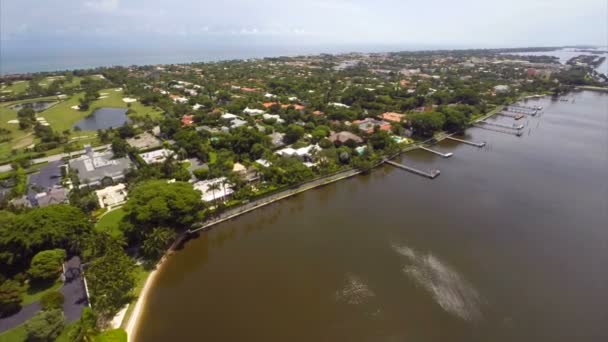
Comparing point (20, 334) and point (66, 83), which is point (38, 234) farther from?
point (66, 83)

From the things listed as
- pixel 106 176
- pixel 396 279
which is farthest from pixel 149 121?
pixel 396 279

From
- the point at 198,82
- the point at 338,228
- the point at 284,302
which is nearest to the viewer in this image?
the point at 284,302

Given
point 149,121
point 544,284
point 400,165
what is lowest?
point 544,284

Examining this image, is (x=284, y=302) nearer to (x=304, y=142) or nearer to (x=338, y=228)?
(x=338, y=228)

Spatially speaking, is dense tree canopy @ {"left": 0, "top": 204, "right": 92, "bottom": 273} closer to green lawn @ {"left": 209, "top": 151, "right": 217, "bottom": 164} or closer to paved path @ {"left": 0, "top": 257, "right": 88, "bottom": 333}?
paved path @ {"left": 0, "top": 257, "right": 88, "bottom": 333}

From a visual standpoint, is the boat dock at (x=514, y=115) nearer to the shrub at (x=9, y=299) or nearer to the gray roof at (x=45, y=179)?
the shrub at (x=9, y=299)

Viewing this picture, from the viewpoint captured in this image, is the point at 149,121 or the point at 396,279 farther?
the point at 149,121

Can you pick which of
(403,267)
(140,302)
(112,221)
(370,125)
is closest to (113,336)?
(140,302)
